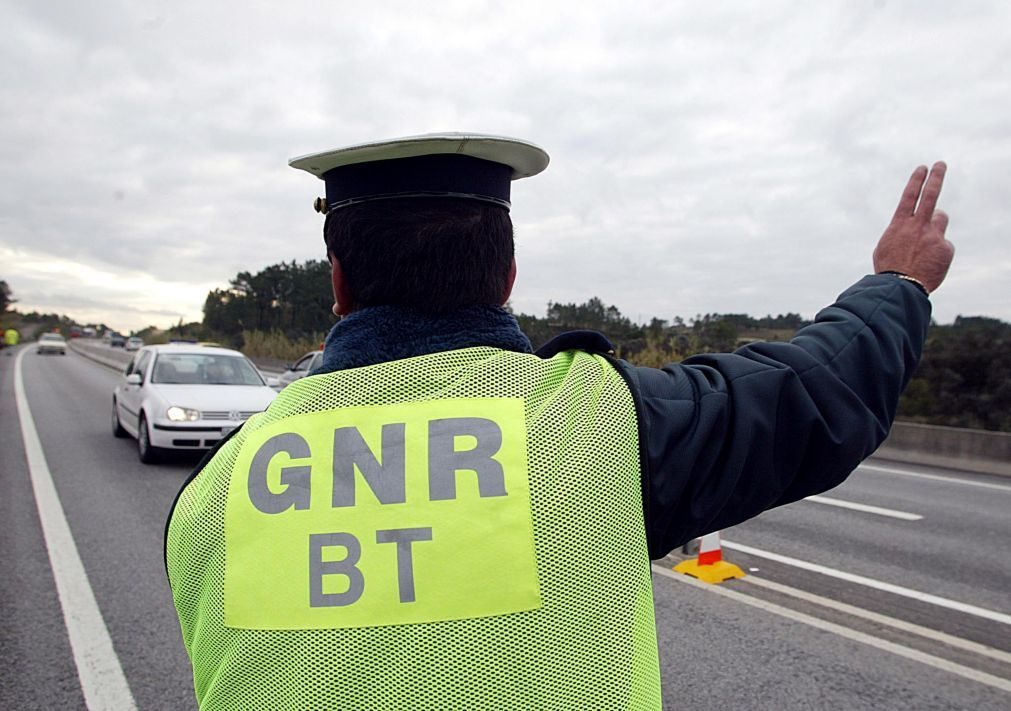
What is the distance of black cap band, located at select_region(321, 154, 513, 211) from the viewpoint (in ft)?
4.54

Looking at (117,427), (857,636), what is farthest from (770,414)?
(117,427)

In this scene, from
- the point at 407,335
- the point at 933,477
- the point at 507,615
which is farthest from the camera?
the point at 933,477

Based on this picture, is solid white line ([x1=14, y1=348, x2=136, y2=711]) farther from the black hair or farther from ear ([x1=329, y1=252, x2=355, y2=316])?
the black hair

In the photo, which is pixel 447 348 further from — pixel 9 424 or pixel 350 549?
pixel 9 424

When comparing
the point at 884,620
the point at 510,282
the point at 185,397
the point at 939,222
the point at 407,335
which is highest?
the point at 939,222

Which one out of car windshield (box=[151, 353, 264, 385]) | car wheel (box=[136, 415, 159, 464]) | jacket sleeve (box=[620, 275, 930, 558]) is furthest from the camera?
car windshield (box=[151, 353, 264, 385])

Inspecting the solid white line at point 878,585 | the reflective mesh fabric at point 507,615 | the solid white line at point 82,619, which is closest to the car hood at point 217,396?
the solid white line at point 82,619

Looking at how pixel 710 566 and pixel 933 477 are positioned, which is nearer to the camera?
pixel 710 566

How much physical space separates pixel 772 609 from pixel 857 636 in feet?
2.00

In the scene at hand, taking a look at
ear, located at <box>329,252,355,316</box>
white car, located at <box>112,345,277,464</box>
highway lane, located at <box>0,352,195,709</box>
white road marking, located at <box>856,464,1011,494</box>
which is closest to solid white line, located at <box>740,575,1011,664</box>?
highway lane, located at <box>0,352,195,709</box>

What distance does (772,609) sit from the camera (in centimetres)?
529

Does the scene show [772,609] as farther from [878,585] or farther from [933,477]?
[933,477]

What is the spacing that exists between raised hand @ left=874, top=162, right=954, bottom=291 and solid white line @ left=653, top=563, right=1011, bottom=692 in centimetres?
357

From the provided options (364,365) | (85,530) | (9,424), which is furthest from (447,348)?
(9,424)
